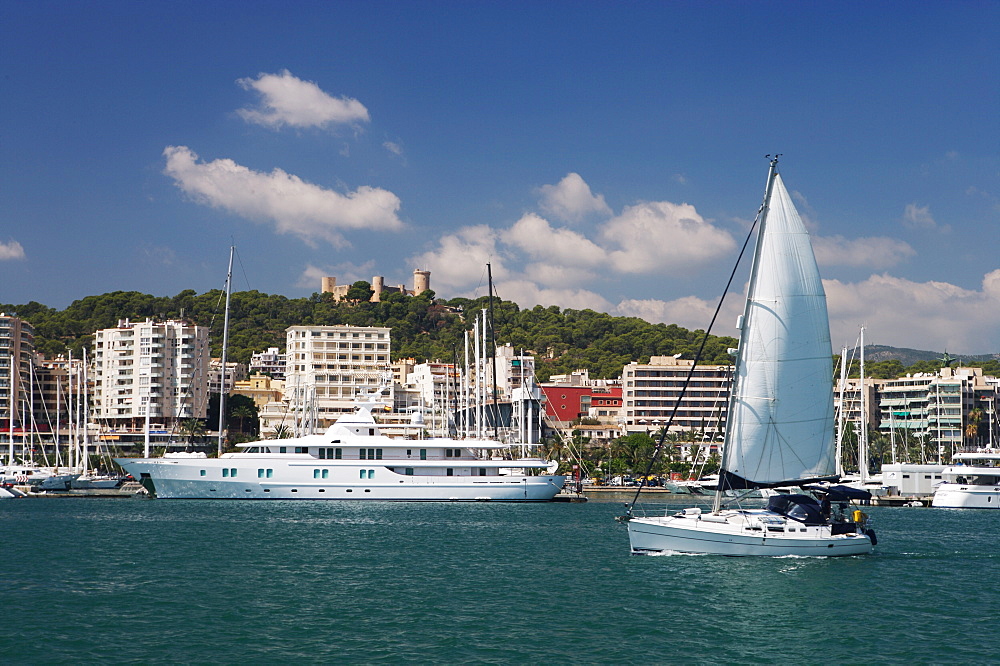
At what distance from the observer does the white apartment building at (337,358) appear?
133125 mm

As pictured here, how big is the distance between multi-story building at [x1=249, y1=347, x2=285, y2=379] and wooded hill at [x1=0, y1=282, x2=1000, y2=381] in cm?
504

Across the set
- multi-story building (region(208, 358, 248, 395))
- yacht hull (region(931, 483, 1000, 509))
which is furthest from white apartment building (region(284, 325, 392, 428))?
yacht hull (region(931, 483, 1000, 509))

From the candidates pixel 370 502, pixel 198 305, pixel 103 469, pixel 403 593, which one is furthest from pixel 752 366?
pixel 198 305

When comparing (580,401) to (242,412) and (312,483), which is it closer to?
(242,412)

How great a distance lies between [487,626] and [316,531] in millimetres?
22063

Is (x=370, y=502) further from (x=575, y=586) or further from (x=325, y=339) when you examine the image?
(x=325, y=339)

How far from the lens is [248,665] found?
19047mm

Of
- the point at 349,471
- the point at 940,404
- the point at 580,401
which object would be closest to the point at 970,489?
the point at 349,471

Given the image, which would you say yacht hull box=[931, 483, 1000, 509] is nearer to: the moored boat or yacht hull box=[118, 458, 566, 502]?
the moored boat

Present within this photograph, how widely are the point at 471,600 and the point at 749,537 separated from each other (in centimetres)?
794

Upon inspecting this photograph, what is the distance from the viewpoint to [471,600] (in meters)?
25.9

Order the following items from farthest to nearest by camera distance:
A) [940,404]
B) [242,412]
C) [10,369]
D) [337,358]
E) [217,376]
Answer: [217,376], [337,358], [940,404], [10,369], [242,412]

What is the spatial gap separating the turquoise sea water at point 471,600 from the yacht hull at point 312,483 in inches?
799

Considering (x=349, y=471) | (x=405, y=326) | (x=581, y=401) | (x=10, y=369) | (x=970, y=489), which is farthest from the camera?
(x=405, y=326)
